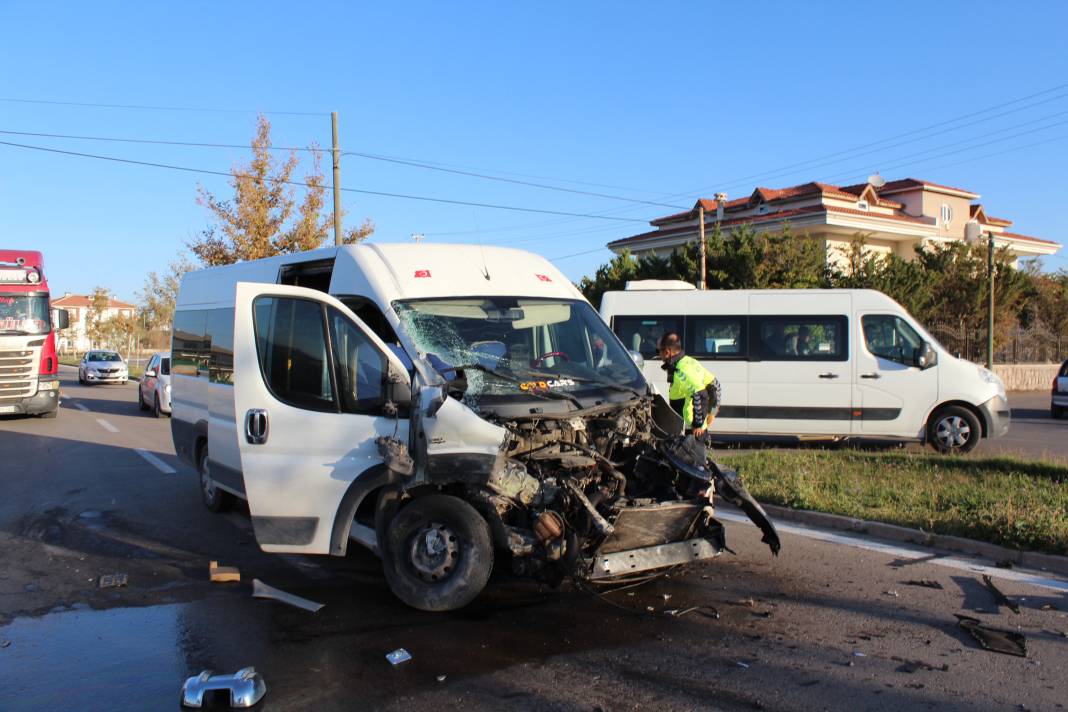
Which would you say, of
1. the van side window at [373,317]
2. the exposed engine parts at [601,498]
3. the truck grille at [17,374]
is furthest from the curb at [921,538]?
the truck grille at [17,374]

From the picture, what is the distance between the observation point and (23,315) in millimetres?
17938

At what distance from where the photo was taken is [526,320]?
6500 millimetres

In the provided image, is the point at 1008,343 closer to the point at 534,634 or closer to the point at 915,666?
Answer: the point at 915,666

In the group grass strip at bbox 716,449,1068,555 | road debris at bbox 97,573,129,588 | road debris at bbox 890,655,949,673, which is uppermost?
grass strip at bbox 716,449,1068,555

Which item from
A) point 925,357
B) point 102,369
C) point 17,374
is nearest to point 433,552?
point 925,357

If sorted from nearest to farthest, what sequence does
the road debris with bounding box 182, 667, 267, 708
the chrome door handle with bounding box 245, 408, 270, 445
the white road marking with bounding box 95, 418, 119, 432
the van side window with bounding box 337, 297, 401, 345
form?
the road debris with bounding box 182, 667, 267, 708
the chrome door handle with bounding box 245, 408, 270, 445
the van side window with bounding box 337, 297, 401, 345
the white road marking with bounding box 95, 418, 119, 432

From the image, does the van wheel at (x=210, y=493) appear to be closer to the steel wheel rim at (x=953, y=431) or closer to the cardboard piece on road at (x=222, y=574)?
the cardboard piece on road at (x=222, y=574)

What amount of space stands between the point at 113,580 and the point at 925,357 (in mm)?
11217

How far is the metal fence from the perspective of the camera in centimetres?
2923

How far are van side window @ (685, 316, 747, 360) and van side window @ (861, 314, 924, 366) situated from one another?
6.30 feet

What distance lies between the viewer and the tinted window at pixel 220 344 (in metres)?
7.62

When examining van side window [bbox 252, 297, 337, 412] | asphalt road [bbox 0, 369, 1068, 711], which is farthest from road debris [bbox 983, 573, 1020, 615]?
van side window [bbox 252, 297, 337, 412]

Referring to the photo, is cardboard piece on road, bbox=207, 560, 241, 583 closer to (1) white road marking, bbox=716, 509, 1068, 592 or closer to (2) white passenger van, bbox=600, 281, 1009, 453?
(1) white road marking, bbox=716, 509, 1068, 592

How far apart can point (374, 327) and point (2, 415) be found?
17858 millimetres
